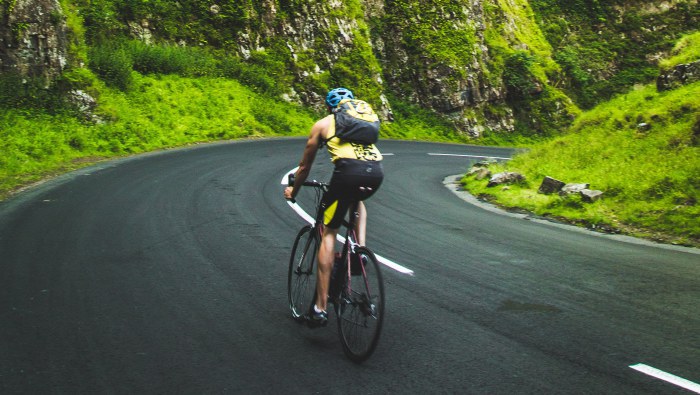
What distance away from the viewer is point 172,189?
1124cm

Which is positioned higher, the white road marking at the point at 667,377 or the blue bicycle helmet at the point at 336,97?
the blue bicycle helmet at the point at 336,97

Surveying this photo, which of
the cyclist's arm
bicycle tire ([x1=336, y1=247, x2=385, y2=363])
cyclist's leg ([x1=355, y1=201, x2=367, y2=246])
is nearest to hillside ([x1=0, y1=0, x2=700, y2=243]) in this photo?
cyclist's leg ([x1=355, y1=201, x2=367, y2=246])

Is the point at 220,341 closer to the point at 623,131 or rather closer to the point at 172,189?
the point at 172,189

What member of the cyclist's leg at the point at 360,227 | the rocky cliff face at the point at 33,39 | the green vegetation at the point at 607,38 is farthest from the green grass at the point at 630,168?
the green vegetation at the point at 607,38

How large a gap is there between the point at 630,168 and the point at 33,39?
692 inches

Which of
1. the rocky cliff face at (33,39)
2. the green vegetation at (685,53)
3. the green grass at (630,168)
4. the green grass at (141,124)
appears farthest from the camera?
the rocky cliff face at (33,39)

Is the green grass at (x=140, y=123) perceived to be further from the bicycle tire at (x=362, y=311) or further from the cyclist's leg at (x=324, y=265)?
the bicycle tire at (x=362, y=311)

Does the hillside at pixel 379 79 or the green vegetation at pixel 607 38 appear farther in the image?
the green vegetation at pixel 607 38

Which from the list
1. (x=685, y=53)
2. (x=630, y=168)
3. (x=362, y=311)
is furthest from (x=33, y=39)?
(x=685, y=53)

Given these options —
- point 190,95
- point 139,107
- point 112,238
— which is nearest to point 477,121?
point 190,95

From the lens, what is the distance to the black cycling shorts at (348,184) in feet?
14.1

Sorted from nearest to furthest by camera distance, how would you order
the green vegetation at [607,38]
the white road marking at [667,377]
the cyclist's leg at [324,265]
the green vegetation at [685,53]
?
the white road marking at [667,377] → the cyclist's leg at [324,265] → the green vegetation at [685,53] → the green vegetation at [607,38]

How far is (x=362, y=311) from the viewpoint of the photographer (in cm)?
411

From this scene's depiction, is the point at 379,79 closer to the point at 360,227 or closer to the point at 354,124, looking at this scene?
the point at 360,227
